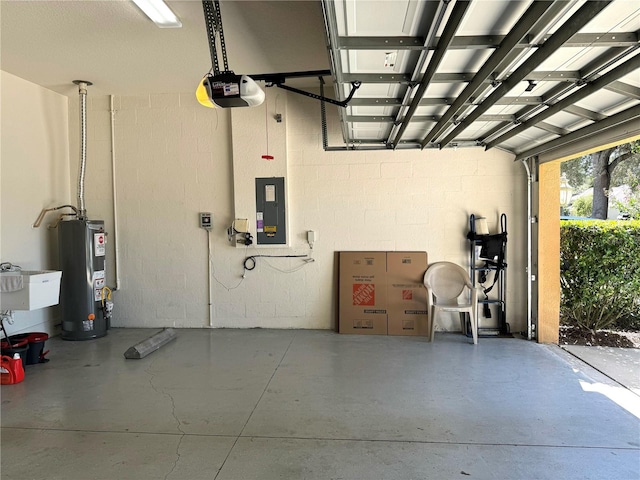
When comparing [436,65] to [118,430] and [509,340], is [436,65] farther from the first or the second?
[509,340]

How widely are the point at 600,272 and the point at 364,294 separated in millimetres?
2848

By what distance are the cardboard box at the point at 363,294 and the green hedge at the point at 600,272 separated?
2.31 meters

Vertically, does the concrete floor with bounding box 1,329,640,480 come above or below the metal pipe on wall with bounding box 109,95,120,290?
below

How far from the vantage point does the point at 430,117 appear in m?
3.90

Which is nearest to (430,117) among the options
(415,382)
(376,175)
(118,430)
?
(376,175)

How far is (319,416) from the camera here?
2.95m

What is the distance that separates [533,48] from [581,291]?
12.3ft

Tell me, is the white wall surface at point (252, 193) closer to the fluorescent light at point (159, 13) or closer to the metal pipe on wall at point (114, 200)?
the metal pipe on wall at point (114, 200)

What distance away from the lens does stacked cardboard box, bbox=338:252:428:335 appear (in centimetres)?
508

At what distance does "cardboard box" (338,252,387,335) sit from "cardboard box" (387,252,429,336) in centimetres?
9

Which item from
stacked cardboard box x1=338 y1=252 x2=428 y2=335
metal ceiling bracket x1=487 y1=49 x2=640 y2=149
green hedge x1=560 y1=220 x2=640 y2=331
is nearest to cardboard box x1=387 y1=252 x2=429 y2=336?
stacked cardboard box x1=338 y1=252 x2=428 y2=335

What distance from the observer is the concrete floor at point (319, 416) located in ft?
7.72

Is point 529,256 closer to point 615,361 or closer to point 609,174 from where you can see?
point 615,361

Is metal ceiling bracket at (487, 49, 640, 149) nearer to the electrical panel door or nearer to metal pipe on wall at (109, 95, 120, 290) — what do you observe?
the electrical panel door
